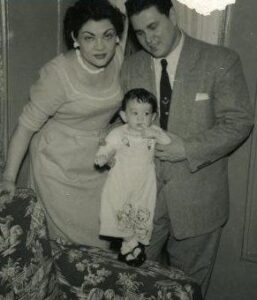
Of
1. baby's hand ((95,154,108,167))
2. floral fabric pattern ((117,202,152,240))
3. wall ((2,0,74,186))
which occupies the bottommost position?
floral fabric pattern ((117,202,152,240))

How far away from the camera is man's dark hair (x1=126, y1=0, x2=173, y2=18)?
200 cm

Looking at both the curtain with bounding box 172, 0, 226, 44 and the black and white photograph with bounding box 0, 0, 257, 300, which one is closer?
the black and white photograph with bounding box 0, 0, 257, 300

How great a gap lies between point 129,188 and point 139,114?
0.33m

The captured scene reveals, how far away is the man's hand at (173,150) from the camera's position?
6.70ft

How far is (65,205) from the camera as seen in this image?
7.54 feet

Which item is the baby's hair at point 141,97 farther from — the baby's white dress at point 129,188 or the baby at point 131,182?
the baby's white dress at point 129,188

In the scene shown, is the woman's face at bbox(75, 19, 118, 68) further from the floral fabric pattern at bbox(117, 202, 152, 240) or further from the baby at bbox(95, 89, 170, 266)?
the floral fabric pattern at bbox(117, 202, 152, 240)

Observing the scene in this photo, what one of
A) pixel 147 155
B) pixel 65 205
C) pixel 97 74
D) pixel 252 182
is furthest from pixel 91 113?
pixel 252 182

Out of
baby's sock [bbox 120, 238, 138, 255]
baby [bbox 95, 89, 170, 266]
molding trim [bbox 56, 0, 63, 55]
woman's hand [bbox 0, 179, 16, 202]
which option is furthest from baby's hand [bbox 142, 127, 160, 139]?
molding trim [bbox 56, 0, 63, 55]

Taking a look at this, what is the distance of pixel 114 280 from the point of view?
6.07 feet

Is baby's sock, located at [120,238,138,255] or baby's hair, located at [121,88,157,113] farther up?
baby's hair, located at [121,88,157,113]

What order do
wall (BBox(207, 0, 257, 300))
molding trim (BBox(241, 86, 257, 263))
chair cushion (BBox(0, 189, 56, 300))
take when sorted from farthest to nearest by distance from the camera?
molding trim (BBox(241, 86, 257, 263)) → wall (BBox(207, 0, 257, 300)) → chair cushion (BBox(0, 189, 56, 300))

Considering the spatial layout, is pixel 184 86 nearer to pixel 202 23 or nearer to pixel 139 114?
pixel 139 114

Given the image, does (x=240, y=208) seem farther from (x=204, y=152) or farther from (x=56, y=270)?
(x=56, y=270)
